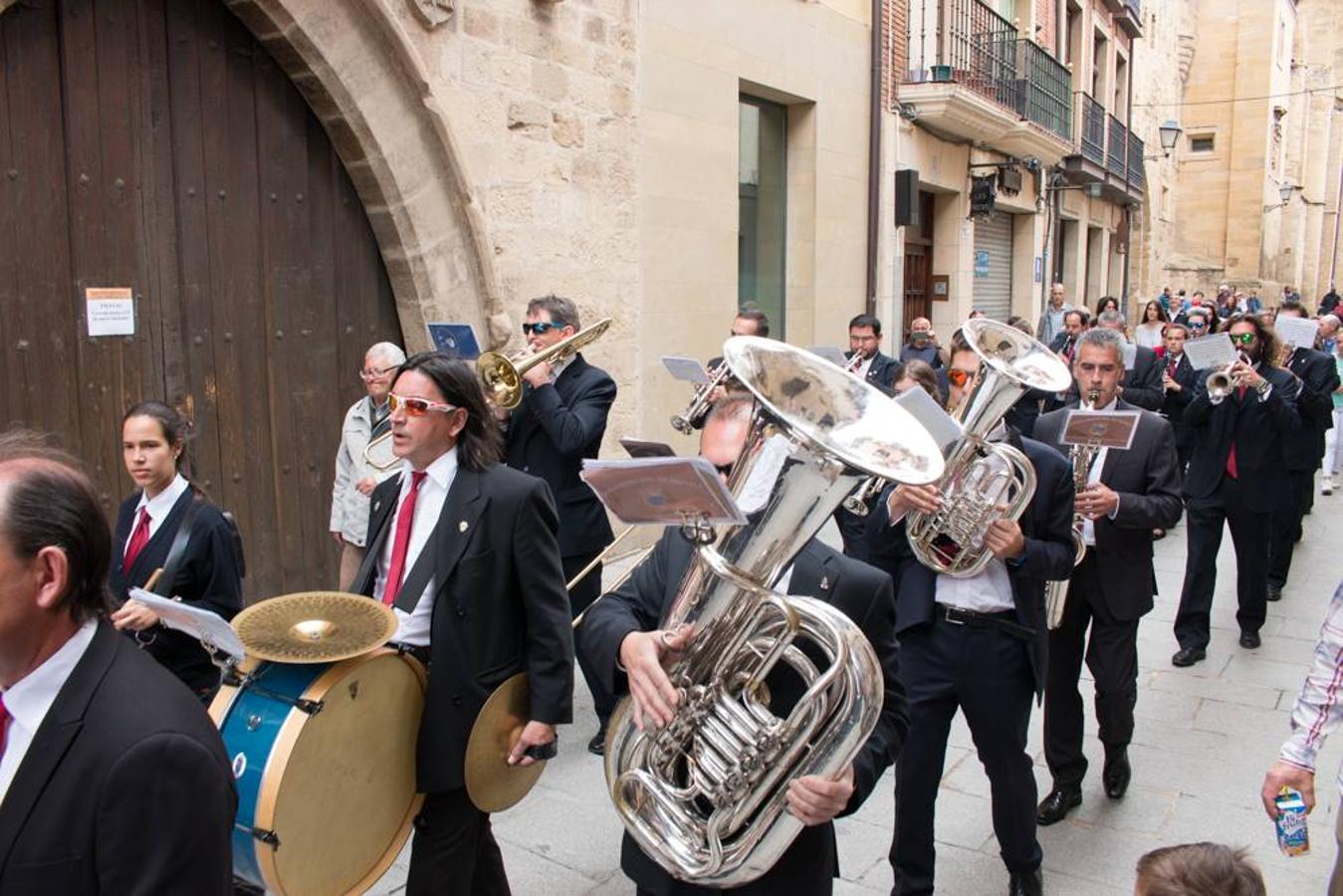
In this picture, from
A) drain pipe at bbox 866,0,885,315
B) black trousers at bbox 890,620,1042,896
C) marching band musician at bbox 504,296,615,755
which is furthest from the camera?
drain pipe at bbox 866,0,885,315

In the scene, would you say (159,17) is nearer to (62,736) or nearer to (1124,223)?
(62,736)

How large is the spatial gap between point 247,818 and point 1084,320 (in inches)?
468

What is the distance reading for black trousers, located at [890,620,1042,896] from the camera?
3.33 metres

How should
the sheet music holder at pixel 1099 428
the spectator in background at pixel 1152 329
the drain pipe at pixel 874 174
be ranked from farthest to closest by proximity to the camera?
the spectator in background at pixel 1152 329, the drain pipe at pixel 874 174, the sheet music holder at pixel 1099 428

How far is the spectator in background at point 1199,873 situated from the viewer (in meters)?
1.71

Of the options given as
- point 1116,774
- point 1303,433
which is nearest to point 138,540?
point 1116,774

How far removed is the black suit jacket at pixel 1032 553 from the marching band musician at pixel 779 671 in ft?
3.21

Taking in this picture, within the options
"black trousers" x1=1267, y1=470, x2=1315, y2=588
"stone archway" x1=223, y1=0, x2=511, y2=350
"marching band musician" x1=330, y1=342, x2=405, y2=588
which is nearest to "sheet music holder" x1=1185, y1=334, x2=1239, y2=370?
"black trousers" x1=1267, y1=470, x2=1315, y2=588

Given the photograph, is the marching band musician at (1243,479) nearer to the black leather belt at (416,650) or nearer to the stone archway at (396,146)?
the stone archway at (396,146)

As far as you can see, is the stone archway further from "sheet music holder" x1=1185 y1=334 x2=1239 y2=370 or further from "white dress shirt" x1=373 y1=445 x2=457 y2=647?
"sheet music holder" x1=1185 y1=334 x2=1239 y2=370

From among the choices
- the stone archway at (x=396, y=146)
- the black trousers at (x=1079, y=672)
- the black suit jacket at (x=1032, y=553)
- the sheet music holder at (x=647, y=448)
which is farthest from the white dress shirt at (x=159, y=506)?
the black trousers at (x=1079, y=672)

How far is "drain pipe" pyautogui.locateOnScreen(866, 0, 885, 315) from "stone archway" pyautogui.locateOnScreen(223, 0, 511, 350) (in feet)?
20.1

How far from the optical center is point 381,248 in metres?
6.09

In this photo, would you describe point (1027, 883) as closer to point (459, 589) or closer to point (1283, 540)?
point (459, 589)
